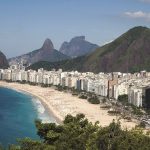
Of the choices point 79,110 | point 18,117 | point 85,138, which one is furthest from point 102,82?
point 85,138

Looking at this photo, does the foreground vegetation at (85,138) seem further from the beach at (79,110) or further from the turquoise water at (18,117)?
the beach at (79,110)

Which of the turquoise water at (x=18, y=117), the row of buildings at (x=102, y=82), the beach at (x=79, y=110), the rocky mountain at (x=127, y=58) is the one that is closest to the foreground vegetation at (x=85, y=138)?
the turquoise water at (x=18, y=117)

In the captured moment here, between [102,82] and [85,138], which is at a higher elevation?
[102,82]

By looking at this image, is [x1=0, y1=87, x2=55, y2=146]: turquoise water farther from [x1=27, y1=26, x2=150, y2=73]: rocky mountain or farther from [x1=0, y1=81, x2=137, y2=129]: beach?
[x1=27, y1=26, x2=150, y2=73]: rocky mountain

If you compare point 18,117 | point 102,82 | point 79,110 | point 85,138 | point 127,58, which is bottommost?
point 18,117

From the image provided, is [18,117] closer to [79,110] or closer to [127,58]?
[79,110]

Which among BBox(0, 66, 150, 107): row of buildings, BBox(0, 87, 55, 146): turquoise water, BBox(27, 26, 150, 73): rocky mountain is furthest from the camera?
BBox(27, 26, 150, 73): rocky mountain

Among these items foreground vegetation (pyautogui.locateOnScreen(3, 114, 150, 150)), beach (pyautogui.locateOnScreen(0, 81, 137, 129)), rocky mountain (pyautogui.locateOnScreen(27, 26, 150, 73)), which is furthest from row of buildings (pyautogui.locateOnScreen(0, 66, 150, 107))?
foreground vegetation (pyautogui.locateOnScreen(3, 114, 150, 150))
